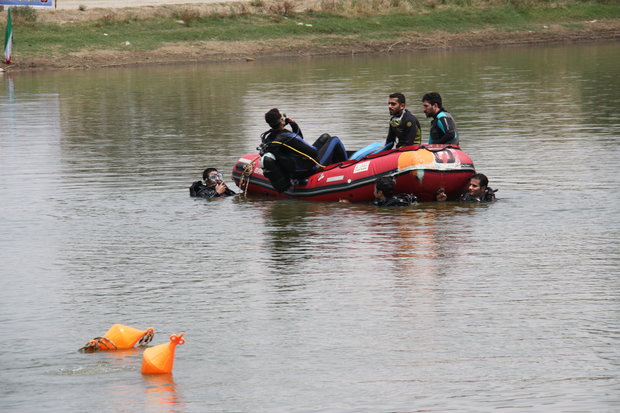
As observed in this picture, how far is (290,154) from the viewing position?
16.2 metres

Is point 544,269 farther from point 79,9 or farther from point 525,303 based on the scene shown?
point 79,9

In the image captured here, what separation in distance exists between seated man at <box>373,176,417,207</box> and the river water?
1.12ft

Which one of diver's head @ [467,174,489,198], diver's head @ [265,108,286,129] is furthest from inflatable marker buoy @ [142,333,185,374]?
diver's head @ [265,108,286,129]

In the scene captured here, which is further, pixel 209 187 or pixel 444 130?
pixel 209 187

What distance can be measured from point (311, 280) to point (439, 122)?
518cm

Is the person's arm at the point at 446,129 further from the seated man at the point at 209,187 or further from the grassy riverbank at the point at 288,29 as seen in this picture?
the grassy riverbank at the point at 288,29

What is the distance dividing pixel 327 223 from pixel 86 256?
126 inches

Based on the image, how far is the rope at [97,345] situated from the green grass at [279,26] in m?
36.6

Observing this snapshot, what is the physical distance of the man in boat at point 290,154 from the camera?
633 inches

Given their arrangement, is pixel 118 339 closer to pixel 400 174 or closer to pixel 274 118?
pixel 400 174

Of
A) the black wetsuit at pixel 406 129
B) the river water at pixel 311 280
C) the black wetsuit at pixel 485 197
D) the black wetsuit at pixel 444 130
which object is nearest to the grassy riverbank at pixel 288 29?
the river water at pixel 311 280

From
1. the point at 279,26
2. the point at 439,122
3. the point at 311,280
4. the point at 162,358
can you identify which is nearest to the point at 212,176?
the point at 439,122

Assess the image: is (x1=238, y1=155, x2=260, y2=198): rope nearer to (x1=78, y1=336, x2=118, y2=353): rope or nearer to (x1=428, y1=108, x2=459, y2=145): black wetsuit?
(x1=428, y1=108, x2=459, y2=145): black wetsuit

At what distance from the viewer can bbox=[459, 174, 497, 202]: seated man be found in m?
15.0
